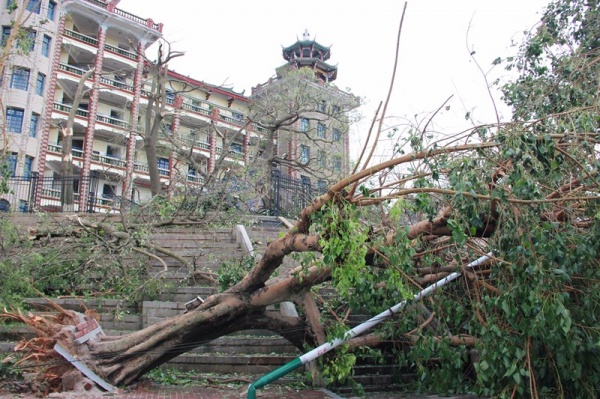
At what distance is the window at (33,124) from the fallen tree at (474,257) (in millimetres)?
25749

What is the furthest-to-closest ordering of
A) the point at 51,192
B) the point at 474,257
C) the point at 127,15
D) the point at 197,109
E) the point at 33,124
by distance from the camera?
the point at 197,109 → the point at 127,15 → the point at 33,124 → the point at 51,192 → the point at 474,257

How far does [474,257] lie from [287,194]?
11.6 m

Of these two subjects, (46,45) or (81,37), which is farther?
(81,37)

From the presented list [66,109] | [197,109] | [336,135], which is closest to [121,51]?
[66,109]

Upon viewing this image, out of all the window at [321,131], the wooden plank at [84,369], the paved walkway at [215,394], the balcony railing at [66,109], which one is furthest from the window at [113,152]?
the paved walkway at [215,394]

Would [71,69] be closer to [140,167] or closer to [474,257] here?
[140,167]

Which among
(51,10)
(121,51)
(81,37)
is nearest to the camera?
(51,10)

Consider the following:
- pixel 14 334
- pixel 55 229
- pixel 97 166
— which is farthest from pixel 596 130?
pixel 97 166

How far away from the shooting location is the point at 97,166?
33594 mm

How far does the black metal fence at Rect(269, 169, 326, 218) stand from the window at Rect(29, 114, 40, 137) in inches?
739

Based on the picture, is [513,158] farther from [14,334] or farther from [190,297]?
[14,334]

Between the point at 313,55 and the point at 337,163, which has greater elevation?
the point at 313,55

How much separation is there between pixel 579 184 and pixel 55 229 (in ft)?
35.0

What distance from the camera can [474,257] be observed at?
235 inches
